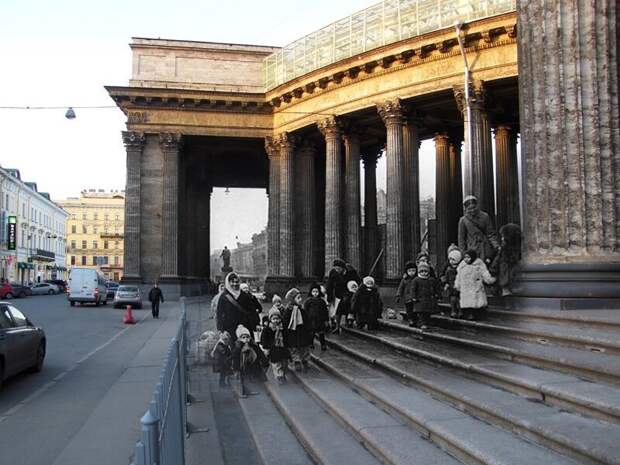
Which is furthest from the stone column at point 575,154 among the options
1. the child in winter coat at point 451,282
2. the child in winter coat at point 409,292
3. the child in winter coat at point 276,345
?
the child in winter coat at point 276,345

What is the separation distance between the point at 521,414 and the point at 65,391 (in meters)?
8.49

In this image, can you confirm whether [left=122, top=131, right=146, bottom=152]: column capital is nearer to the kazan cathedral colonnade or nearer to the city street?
the kazan cathedral colonnade

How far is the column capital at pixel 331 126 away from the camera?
95.0 feet

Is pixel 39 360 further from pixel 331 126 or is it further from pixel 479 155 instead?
pixel 331 126

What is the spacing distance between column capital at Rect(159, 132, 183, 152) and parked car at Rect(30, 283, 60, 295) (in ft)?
91.7

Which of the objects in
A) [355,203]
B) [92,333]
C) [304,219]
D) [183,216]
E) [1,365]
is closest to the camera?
[1,365]

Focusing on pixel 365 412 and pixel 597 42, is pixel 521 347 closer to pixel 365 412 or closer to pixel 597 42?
pixel 365 412

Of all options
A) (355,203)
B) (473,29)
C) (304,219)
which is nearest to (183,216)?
(304,219)

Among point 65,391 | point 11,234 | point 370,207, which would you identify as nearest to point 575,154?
point 65,391

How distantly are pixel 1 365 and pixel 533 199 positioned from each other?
31.7ft

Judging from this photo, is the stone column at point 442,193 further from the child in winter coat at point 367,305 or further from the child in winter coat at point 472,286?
the child in winter coat at point 472,286

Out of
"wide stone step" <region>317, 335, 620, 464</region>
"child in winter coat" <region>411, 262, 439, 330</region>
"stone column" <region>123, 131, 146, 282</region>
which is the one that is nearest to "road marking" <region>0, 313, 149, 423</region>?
"wide stone step" <region>317, 335, 620, 464</region>

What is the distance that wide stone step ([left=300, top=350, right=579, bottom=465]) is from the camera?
471cm

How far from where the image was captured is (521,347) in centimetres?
798
